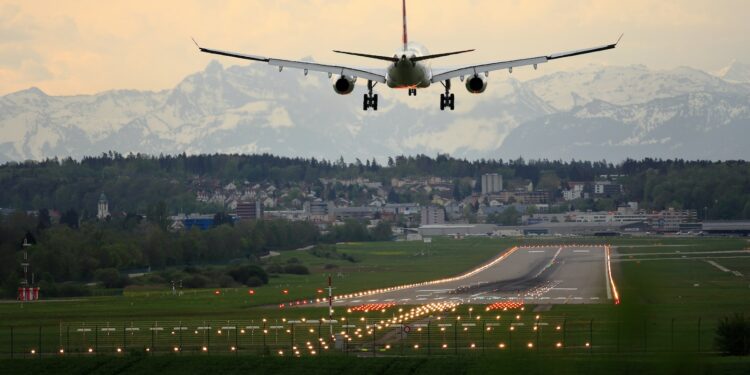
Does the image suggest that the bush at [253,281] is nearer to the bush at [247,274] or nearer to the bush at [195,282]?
the bush at [247,274]

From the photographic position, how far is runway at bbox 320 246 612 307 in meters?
104

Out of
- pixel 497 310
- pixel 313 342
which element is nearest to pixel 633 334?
pixel 313 342

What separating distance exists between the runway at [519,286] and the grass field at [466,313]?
4.57 m

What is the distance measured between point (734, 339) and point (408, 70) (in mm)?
18455

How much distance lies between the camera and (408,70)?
62344 mm

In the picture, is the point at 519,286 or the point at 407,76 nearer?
the point at 407,76

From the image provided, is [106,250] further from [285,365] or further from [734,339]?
[734,339]

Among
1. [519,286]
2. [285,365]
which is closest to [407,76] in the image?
[285,365]

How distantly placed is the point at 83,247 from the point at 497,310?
57.7 meters

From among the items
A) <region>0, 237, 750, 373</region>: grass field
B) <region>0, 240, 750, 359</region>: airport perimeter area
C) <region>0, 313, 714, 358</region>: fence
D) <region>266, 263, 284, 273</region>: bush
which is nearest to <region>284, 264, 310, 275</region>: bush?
<region>266, 263, 284, 273</region>: bush

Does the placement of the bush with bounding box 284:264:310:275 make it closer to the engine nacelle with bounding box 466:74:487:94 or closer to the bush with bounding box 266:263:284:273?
the bush with bounding box 266:263:284:273

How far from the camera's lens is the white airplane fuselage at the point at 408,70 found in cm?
6228

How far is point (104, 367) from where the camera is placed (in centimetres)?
6250

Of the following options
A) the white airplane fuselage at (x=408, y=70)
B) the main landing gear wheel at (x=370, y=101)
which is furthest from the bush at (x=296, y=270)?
the white airplane fuselage at (x=408, y=70)
